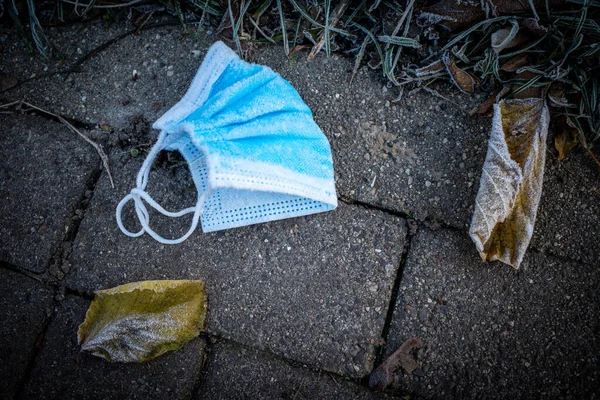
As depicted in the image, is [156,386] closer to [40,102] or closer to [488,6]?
[40,102]

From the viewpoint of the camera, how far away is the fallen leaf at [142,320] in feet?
5.40

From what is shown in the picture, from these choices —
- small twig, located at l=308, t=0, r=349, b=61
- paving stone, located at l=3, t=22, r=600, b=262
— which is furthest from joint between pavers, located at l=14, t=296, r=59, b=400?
small twig, located at l=308, t=0, r=349, b=61

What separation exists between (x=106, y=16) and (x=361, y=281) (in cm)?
162

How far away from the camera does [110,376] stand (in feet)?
5.61

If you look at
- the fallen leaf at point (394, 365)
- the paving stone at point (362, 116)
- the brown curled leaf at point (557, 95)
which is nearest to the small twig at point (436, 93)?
the paving stone at point (362, 116)

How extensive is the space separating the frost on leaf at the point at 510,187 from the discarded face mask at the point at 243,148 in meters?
0.58

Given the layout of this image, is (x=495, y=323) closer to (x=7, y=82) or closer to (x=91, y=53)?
(x=91, y=53)

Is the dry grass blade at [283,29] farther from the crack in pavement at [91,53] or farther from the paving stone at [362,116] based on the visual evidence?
the crack in pavement at [91,53]

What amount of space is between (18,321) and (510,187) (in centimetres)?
200

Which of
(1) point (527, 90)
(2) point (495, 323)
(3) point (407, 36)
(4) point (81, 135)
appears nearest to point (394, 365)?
(2) point (495, 323)

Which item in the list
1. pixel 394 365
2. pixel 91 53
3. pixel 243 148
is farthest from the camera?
pixel 91 53

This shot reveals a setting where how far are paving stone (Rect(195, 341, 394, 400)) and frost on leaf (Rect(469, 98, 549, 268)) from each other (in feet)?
2.37

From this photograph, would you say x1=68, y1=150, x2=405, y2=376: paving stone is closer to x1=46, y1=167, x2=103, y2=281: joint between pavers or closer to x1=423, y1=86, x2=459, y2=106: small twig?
x1=46, y1=167, x2=103, y2=281: joint between pavers

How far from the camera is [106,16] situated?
1.98 metres
